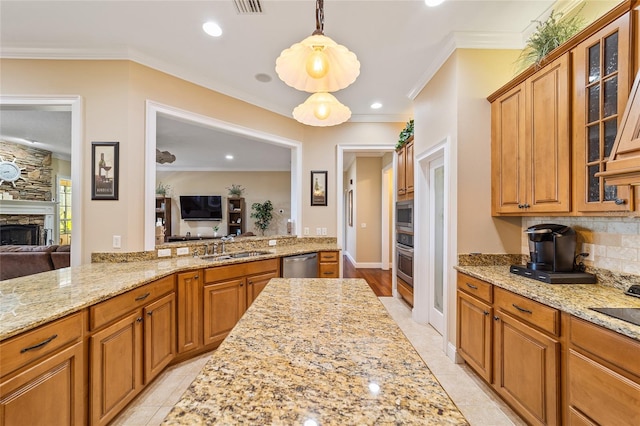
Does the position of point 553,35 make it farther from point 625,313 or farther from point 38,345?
point 38,345

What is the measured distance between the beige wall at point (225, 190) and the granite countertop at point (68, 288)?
19.6 feet

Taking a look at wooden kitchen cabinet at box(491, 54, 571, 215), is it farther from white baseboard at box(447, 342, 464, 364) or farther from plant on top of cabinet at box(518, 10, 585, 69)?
white baseboard at box(447, 342, 464, 364)

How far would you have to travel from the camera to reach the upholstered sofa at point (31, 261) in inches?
121

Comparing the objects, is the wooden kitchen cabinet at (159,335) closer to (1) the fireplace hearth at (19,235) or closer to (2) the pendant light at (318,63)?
(2) the pendant light at (318,63)

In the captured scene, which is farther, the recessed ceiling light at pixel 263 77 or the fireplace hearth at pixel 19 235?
the fireplace hearth at pixel 19 235

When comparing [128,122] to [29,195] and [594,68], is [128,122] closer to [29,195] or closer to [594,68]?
[594,68]

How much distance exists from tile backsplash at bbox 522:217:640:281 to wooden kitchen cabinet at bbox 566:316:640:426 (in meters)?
0.72

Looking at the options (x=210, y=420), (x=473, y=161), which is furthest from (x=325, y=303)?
(x=473, y=161)

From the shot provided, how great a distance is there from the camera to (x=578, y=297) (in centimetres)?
147

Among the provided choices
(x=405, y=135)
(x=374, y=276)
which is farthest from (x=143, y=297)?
(x=374, y=276)

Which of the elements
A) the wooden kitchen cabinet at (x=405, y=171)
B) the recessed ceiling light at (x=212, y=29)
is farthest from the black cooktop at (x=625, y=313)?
the recessed ceiling light at (x=212, y=29)

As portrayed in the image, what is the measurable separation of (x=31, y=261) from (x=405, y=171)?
4.82 meters

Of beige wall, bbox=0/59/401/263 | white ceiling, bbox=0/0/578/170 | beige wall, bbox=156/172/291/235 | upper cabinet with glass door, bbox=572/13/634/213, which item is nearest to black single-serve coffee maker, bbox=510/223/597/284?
upper cabinet with glass door, bbox=572/13/634/213

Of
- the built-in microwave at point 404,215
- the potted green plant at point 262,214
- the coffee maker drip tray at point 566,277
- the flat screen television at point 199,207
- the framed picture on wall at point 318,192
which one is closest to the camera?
the coffee maker drip tray at point 566,277
